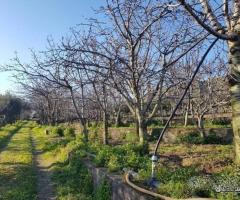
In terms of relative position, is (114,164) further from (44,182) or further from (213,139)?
(213,139)

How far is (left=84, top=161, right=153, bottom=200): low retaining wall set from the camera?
23.8 ft

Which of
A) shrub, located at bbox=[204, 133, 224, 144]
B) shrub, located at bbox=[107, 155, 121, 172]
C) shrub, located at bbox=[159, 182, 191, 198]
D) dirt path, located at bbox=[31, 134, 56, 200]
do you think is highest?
shrub, located at bbox=[204, 133, 224, 144]

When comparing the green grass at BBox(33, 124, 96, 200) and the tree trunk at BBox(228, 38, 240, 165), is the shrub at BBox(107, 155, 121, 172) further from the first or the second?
the tree trunk at BBox(228, 38, 240, 165)

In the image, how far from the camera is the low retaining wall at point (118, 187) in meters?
7.25

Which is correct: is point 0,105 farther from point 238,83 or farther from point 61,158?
point 238,83

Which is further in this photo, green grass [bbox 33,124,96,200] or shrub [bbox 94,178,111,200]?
green grass [bbox 33,124,96,200]

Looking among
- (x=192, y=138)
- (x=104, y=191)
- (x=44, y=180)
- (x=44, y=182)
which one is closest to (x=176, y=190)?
(x=104, y=191)

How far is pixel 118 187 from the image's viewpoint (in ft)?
27.5

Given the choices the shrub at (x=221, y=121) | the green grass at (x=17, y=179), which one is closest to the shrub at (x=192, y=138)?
the green grass at (x=17, y=179)

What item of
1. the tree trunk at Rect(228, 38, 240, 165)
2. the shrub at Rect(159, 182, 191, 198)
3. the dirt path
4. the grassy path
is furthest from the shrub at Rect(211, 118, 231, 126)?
the shrub at Rect(159, 182, 191, 198)

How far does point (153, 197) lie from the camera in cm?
663

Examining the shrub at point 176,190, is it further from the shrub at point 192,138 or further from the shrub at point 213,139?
the shrub at point 213,139

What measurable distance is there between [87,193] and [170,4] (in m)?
5.57

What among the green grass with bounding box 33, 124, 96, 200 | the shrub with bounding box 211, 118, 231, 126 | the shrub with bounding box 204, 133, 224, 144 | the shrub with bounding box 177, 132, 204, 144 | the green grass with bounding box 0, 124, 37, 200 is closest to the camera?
the green grass with bounding box 33, 124, 96, 200
